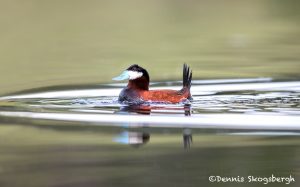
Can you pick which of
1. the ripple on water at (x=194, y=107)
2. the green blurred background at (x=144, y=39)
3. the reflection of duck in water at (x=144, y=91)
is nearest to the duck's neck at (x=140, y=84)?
the reflection of duck in water at (x=144, y=91)

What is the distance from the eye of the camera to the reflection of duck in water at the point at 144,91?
1198cm

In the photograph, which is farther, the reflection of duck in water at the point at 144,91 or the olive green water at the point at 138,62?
the reflection of duck in water at the point at 144,91

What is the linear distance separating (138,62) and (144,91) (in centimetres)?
515

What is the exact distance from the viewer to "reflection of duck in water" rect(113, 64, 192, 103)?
472 inches

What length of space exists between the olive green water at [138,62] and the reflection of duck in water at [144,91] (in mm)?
1595

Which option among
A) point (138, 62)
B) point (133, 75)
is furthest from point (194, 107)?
point (138, 62)

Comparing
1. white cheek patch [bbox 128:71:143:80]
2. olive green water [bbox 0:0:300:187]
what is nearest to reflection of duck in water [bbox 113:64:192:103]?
white cheek patch [bbox 128:71:143:80]

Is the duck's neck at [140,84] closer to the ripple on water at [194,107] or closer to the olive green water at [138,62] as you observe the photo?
the ripple on water at [194,107]

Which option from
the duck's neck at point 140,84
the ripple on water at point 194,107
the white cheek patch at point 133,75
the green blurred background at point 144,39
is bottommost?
the ripple on water at point 194,107

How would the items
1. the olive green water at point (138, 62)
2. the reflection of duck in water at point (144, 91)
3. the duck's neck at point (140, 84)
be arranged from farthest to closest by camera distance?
the duck's neck at point (140, 84), the reflection of duck in water at point (144, 91), the olive green water at point (138, 62)

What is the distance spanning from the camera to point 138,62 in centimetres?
1747

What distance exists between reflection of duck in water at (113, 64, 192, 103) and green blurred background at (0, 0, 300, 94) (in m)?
2.18

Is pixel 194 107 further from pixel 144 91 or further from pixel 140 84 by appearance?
pixel 140 84

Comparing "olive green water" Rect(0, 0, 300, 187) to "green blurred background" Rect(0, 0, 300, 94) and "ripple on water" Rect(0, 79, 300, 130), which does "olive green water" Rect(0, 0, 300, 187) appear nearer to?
"green blurred background" Rect(0, 0, 300, 94)
